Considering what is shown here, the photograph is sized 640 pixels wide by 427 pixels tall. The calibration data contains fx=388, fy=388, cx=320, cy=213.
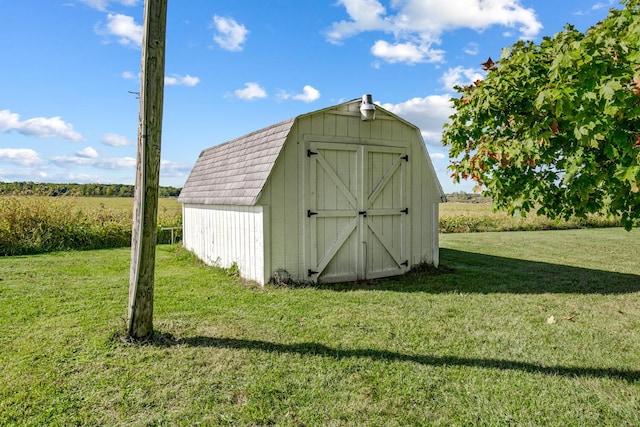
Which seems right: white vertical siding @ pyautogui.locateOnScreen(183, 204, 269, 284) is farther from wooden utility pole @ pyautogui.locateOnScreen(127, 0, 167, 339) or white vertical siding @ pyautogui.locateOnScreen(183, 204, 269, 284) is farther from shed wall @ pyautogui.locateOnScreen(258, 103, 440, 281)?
wooden utility pole @ pyautogui.locateOnScreen(127, 0, 167, 339)

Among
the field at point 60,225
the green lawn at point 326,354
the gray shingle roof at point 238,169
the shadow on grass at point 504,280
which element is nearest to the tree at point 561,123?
the green lawn at point 326,354

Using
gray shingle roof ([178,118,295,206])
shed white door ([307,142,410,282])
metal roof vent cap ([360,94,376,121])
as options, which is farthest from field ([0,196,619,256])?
metal roof vent cap ([360,94,376,121])

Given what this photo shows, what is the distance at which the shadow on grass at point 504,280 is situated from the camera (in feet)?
20.3

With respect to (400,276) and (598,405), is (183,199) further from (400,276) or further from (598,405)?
(598,405)

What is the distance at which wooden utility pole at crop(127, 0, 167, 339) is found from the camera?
143 inches

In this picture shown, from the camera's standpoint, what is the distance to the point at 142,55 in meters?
3.65

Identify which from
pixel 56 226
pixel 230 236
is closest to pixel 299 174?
pixel 230 236

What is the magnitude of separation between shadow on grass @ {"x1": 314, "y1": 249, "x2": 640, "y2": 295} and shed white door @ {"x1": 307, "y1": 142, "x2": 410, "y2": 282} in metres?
0.35

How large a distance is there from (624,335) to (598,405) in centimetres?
191

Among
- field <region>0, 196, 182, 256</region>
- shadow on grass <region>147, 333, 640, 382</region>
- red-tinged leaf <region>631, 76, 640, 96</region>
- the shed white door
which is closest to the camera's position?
red-tinged leaf <region>631, 76, 640, 96</region>

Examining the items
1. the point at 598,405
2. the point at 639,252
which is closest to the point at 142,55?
the point at 598,405

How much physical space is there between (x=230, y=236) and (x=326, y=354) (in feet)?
13.8

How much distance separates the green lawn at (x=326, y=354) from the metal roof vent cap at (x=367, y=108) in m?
2.85

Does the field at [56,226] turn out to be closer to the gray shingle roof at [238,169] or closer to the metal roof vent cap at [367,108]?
the gray shingle roof at [238,169]
